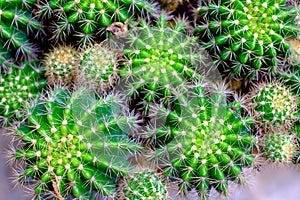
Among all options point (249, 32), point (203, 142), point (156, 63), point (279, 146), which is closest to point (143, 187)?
point (203, 142)

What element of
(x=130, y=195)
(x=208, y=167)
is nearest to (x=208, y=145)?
(x=208, y=167)

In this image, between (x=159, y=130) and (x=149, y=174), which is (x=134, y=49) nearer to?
(x=159, y=130)

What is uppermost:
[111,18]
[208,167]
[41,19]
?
[111,18]

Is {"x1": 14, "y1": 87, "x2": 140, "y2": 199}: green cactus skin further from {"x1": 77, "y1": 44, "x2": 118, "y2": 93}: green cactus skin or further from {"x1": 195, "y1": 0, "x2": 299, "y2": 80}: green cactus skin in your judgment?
{"x1": 195, "y1": 0, "x2": 299, "y2": 80}: green cactus skin

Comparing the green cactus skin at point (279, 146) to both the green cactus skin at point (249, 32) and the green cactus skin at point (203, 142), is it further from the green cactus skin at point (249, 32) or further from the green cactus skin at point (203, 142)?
the green cactus skin at point (249, 32)

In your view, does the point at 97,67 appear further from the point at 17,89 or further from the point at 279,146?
the point at 279,146

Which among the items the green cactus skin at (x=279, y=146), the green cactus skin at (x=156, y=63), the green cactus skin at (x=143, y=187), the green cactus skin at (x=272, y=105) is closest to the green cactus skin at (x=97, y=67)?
the green cactus skin at (x=156, y=63)

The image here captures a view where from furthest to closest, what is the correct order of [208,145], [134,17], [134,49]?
[134,17] < [134,49] < [208,145]
